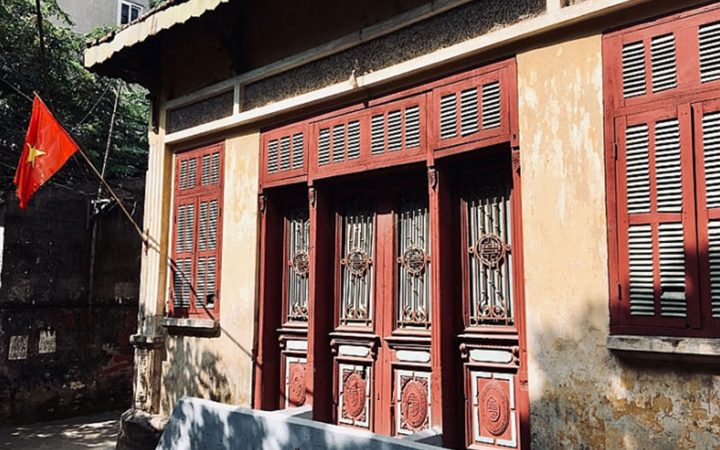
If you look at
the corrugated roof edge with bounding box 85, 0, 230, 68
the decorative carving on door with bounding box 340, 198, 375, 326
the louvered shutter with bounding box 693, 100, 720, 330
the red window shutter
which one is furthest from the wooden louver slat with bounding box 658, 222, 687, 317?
the red window shutter

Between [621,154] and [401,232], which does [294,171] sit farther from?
[621,154]

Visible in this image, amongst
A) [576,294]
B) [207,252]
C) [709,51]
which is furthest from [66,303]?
[709,51]

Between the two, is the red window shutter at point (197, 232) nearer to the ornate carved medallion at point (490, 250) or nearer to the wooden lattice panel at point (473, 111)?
the wooden lattice panel at point (473, 111)

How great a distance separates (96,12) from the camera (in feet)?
68.5

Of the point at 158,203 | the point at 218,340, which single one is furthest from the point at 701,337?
the point at 158,203

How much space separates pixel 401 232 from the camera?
5.80 meters

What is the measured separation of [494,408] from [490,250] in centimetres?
133

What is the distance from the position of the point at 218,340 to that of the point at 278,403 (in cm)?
106

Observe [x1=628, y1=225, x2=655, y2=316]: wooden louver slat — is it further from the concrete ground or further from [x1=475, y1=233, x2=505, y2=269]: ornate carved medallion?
the concrete ground

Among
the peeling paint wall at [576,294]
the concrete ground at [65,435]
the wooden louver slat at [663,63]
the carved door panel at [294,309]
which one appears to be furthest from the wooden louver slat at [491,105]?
the concrete ground at [65,435]

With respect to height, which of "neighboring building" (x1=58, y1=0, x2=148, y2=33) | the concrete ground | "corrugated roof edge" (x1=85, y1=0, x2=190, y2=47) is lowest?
the concrete ground

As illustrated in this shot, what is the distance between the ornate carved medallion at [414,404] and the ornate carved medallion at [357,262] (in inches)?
46.2

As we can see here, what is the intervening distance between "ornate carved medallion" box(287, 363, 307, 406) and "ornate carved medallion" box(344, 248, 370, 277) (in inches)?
47.7

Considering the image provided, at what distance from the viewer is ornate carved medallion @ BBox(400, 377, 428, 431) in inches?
210
